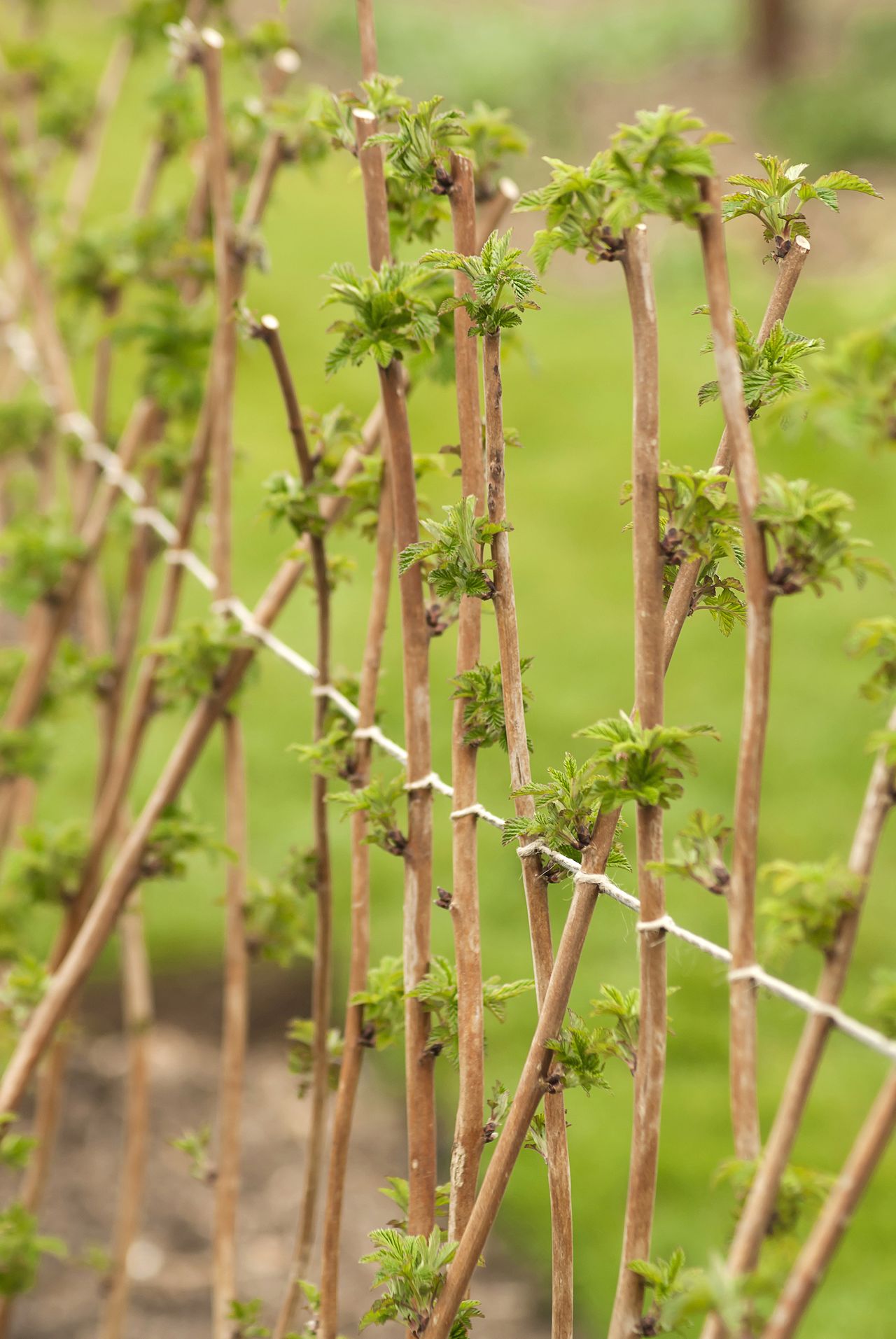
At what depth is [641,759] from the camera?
770 mm

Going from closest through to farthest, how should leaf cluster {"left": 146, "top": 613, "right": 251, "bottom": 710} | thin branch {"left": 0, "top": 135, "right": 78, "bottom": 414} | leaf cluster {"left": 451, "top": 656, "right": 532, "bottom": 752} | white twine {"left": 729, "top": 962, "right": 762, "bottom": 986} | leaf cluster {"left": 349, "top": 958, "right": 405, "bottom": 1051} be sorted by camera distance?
white twine {"left": 729, "top": 962, "right": 762, "bottom": 986}
leaf cluster {"left": 451, "top": 656, "right": 532, "bottom": 752}
leaf cluster {"left": 349, "top": 958, "right": 405, "bottom": 1051}
leaf cluster {"left": 146, "top": 613, "right": 251, "bottom": 710}
thin branch {"left": 0, "top": 135, "right": 78, "bottom": 414}

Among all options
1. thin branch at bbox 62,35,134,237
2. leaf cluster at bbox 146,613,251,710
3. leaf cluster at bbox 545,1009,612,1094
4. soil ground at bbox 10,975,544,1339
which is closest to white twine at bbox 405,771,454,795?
leaf cluster at bbox 545,1009,612,1094

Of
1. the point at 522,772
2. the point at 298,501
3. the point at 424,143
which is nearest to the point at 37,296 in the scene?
the point at 298,501

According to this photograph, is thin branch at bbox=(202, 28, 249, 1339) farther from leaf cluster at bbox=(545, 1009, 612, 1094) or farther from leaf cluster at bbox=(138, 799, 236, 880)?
leaf cluster at bbox=(545, 1009, 612, 1094)

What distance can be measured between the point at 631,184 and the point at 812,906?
1.24 ft

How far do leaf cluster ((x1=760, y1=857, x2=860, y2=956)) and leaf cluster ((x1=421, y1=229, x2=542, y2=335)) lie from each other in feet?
1.22

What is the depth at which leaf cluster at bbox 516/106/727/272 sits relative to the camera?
688 millimetres

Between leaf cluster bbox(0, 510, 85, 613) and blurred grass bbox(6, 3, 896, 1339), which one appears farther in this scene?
blurred grass bbox(6, 3, 896, 1339)

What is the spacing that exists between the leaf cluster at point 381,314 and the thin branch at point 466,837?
3cm

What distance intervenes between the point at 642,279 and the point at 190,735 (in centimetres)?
81

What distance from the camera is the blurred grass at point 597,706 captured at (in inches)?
83.0

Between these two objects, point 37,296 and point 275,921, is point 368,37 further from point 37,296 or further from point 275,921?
point 37,296

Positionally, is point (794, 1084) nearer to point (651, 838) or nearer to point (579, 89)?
point (651, 838)

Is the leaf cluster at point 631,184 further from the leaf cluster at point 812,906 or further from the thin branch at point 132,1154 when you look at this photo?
the thin branch at point 132,1154
